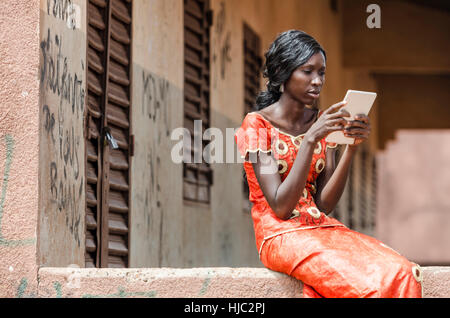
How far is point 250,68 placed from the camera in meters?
8.55

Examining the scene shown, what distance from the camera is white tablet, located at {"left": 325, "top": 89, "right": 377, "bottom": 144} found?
3.53 metres

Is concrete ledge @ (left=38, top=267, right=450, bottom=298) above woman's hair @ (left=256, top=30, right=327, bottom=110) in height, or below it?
below

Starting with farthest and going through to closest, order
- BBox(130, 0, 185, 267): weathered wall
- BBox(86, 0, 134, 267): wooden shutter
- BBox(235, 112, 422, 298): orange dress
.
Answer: BBox(130, 0, 185, 267): weathered wall
BBox(86, 0, 134, 267): wooden shutter
BBox(235, 112, 422, 298): orange dress

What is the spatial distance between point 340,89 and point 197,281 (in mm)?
9444

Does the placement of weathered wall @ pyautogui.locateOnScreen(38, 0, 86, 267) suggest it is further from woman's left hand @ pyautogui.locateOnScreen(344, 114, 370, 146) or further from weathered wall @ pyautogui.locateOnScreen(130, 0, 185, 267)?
woman's left hand @ pyautogui.locateOnScreen(344, 114, 370, 146)

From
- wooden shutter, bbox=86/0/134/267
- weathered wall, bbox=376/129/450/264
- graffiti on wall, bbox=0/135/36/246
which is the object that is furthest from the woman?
weathered wall, bbox=376/129/450/264

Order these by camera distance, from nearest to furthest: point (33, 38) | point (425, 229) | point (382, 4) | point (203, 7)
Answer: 1. point (33, 38)
2. point (203, 7)
3. point (382, 4)
4. point (425, 229)

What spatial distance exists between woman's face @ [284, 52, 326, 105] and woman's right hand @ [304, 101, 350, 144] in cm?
28

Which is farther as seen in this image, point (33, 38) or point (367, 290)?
point (33, 38)

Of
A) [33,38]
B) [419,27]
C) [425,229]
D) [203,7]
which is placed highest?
[419,27]

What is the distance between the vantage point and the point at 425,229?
22.9 meters

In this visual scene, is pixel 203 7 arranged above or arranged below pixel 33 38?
above
